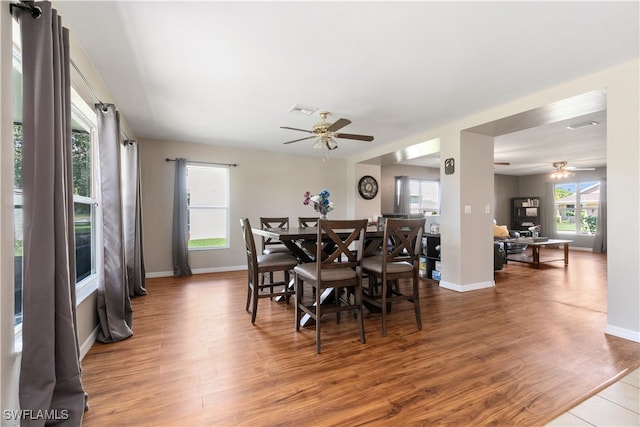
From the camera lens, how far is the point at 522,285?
4336 millimetres

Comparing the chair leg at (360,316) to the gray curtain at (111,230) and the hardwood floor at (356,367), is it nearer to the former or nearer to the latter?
the hardwood floor at (356,367)

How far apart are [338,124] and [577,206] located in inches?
372

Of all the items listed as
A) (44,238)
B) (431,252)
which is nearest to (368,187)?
→ (431,252)

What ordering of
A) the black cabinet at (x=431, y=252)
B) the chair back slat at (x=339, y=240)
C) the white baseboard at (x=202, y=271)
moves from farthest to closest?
the white baseboard at (x=202, y=271) → the black cabinet at (x=431, y=252) → the chair back slat at (x=339, y=240)

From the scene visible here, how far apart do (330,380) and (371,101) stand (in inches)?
111

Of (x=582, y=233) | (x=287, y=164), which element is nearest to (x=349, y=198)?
(x=287, y=164)

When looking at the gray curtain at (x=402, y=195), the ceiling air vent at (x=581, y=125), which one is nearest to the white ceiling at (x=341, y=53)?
the ceiling air vent at (x=581, y=125)

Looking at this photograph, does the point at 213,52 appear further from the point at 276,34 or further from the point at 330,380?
the point at 330,380

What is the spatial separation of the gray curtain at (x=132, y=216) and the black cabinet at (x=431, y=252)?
4249 mm

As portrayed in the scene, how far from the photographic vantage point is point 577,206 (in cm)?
880

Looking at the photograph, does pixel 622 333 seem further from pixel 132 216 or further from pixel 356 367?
pixel 132 216

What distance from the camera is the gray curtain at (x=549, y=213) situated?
30.4 feet

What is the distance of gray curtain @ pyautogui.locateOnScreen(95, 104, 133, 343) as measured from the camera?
8.33 ft

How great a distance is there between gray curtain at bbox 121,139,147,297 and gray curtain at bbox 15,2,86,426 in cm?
248
